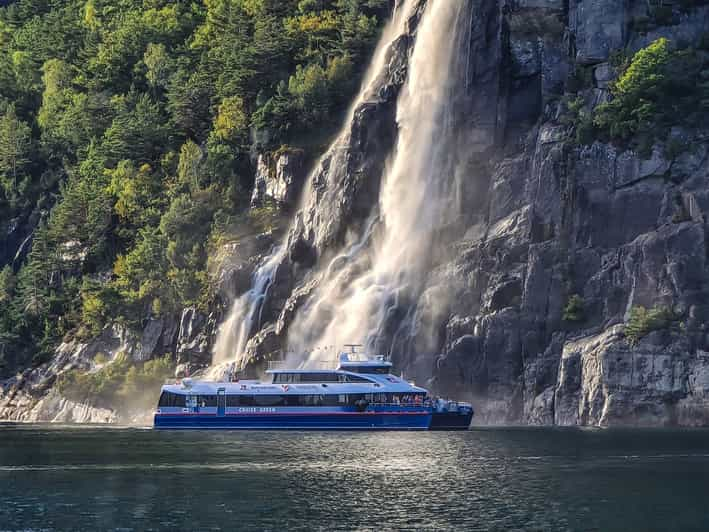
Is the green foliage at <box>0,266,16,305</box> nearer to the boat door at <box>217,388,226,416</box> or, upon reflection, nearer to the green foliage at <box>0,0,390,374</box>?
the green foliage at <box>0,0,390,374</box>

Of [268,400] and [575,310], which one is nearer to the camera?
[268,400]

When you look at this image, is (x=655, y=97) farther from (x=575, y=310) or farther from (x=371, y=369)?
(x=371, y=369)

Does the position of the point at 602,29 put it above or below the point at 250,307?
above

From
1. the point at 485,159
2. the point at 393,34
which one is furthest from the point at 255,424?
the point at 393,34

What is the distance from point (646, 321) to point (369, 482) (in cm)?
3995

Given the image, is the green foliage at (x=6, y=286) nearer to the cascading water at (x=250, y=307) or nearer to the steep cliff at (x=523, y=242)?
the steep cliff at (x=523, y=242)

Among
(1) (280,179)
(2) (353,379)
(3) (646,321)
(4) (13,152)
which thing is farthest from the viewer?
(4) (13,152)

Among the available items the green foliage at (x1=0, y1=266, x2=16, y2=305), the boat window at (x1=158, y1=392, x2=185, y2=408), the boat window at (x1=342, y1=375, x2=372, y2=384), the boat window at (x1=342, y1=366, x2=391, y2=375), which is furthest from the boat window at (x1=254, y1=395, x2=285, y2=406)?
the green foliage at (x1=0, y1=266, x2=16, y2=305)

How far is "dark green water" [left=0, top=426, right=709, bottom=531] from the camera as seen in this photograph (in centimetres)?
6391

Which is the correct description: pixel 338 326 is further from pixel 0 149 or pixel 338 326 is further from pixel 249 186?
pixel 0 149

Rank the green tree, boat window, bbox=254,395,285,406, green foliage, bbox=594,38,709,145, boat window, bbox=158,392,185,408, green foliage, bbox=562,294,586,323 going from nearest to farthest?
boat window, bbox=254,395,285,406 < green foliage, bbox=562,294,586,323 < boat window, bbox=158,392,185,408 < green foliage, bbox=594,38,709,145 < the green tree

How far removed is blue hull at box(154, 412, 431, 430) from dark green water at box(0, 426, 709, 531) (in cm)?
608

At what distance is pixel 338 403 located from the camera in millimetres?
112438

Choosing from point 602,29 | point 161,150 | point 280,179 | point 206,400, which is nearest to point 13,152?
point 161,150
